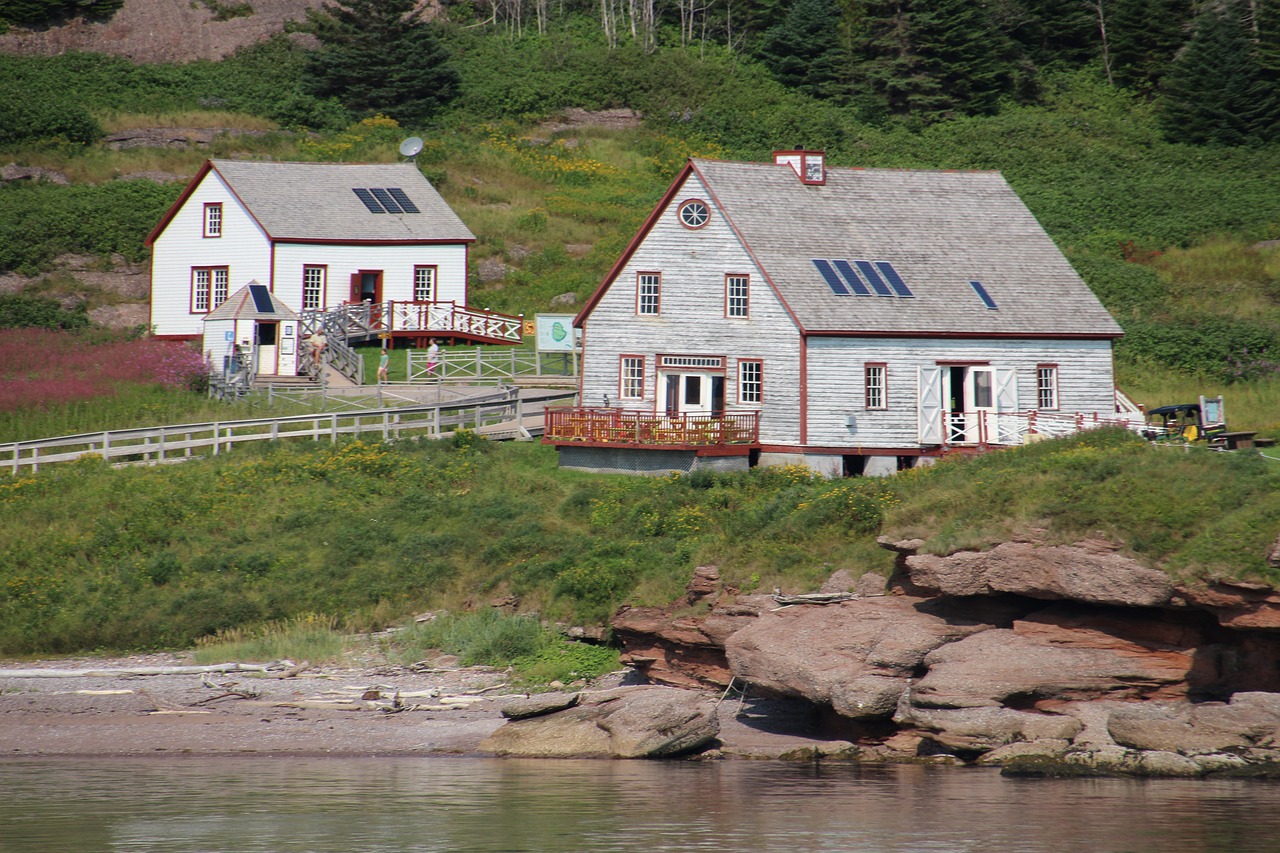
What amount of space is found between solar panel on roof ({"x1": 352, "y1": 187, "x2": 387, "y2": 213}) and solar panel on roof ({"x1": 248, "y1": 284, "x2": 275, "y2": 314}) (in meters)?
8.33

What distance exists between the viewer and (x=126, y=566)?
3114cm

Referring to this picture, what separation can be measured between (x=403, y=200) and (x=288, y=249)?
18.9ft

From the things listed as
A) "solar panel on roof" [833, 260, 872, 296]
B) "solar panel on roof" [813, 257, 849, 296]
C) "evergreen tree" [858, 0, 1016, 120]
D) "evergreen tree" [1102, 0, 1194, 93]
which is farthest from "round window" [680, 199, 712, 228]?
"evergreen tree" [1102, 0, 1194, 93]

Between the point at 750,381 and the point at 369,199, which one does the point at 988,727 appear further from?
the point at 369,199

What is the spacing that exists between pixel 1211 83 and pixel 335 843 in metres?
64.5

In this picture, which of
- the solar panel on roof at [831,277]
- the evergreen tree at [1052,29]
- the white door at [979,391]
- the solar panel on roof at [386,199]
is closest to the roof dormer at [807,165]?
the solar panel on roof at [831,277]

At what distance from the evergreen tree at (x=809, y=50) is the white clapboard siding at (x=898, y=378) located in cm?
4428

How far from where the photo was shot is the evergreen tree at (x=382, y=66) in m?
75.5

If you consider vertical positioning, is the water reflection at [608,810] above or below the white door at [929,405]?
below

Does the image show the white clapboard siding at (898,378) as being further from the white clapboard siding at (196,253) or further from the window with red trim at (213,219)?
the window with red trim at (213,219)

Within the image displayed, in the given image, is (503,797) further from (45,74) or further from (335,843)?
(45,74)

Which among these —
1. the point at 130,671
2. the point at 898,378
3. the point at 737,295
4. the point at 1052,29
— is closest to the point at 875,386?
the point at 898,378

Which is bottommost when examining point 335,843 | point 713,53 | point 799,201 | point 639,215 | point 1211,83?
point 335,843

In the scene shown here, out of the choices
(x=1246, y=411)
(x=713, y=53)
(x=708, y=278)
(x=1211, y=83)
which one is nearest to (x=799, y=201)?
(x=708, y=278)
